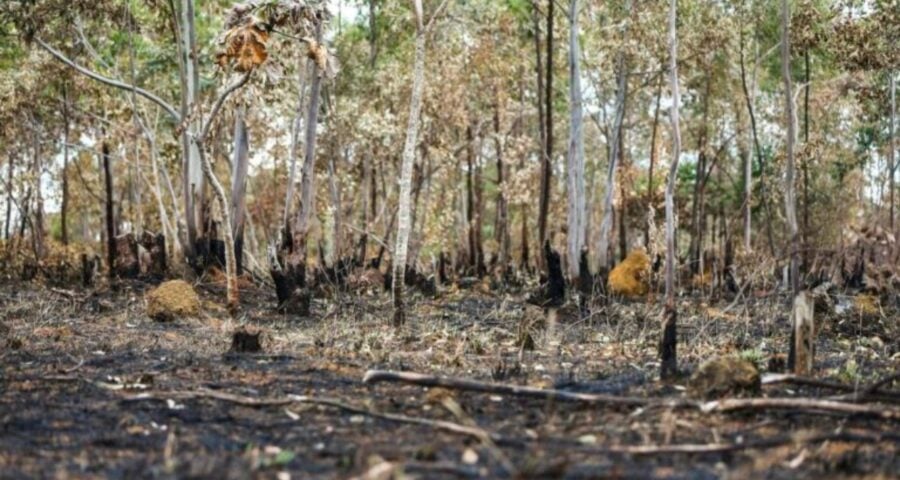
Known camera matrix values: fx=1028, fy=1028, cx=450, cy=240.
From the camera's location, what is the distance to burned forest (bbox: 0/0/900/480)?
4570 mm

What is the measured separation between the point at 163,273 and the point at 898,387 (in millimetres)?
12499

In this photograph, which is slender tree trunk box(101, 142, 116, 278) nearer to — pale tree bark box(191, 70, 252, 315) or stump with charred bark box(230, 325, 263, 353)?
pale tree bark box(191, 70, 252, 315)

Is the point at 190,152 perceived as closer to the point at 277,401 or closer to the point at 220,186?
the point at 220,186

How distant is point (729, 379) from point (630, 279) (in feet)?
38.6

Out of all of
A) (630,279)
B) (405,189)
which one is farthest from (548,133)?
(405,189)

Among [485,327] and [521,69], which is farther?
[521,69]

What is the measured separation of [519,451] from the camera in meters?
4.27

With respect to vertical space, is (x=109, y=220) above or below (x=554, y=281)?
above

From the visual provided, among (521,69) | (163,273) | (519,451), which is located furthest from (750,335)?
(521,69)

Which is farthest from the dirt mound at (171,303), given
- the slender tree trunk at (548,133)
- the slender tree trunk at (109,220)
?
the slender tree trunk at (548,133)

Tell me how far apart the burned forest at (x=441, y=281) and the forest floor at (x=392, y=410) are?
1.1 inches

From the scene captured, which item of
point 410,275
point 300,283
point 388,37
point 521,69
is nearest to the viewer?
point 300,283

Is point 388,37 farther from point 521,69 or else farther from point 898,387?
point 898,387

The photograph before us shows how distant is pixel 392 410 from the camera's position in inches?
210
